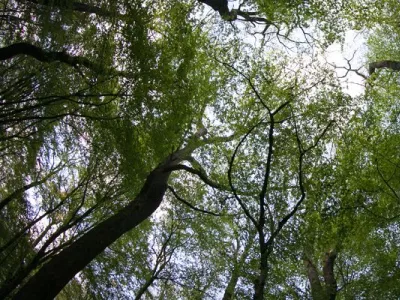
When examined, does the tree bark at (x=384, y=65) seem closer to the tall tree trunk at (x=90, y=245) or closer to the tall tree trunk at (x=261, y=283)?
the tall tree trunk at (x=90, y=245)

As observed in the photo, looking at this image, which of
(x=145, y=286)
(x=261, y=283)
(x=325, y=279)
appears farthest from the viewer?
(x=145, y=286)

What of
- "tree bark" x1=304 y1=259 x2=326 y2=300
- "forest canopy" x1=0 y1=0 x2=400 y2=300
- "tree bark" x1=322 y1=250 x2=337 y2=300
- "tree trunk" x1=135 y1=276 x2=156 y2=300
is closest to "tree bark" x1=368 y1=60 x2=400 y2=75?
"forest canopy" x1=0 y1=0 x2=400 y2=300

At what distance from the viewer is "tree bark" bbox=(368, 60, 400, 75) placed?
9424 millimetres

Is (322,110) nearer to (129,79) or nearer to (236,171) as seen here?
(236,171)

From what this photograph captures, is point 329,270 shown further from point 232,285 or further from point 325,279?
point 232,285

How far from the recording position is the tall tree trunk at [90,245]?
4.65 meters

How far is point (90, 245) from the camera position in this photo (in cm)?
530

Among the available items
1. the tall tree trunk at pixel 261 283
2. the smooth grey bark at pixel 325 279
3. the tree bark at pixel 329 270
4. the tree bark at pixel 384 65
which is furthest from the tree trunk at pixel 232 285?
the tree bark at pixel 384 65

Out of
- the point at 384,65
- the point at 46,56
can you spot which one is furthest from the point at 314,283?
the point at 46,56

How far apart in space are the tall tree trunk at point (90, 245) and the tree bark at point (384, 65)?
5723 millimetres

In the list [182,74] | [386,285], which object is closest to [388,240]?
[386,285]

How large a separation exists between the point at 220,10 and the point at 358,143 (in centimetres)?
367

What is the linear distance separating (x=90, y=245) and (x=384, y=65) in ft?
26.0

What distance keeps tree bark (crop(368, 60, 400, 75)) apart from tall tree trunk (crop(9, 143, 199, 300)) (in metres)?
5.72
